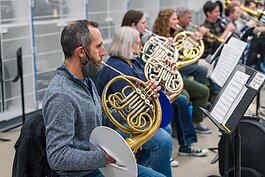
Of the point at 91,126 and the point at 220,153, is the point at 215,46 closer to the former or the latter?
the point at 220,153

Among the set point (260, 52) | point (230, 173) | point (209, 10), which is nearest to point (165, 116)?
point (230, 173)

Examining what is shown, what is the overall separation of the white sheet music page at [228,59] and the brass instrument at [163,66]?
0.86ft

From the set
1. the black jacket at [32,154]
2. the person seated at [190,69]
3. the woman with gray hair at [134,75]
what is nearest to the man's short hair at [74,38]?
the black jacket at [32,154]

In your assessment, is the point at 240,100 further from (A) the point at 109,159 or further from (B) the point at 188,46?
(B) the point at 188,46

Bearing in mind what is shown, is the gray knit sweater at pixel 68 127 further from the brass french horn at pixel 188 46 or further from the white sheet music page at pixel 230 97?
the brass french horn at pixel 188 46

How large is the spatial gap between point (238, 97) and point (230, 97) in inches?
2.3

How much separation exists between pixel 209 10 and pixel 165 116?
2.56 metres

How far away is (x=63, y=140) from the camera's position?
1.68m

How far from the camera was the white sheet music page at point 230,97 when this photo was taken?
1940 millimetres

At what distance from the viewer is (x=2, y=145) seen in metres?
3.67

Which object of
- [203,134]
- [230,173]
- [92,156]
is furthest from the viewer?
[203,134]

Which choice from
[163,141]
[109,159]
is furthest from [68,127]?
[163,141]

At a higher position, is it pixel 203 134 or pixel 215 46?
pixel 215 46

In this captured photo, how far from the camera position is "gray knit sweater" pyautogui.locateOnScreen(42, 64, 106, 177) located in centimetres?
168
